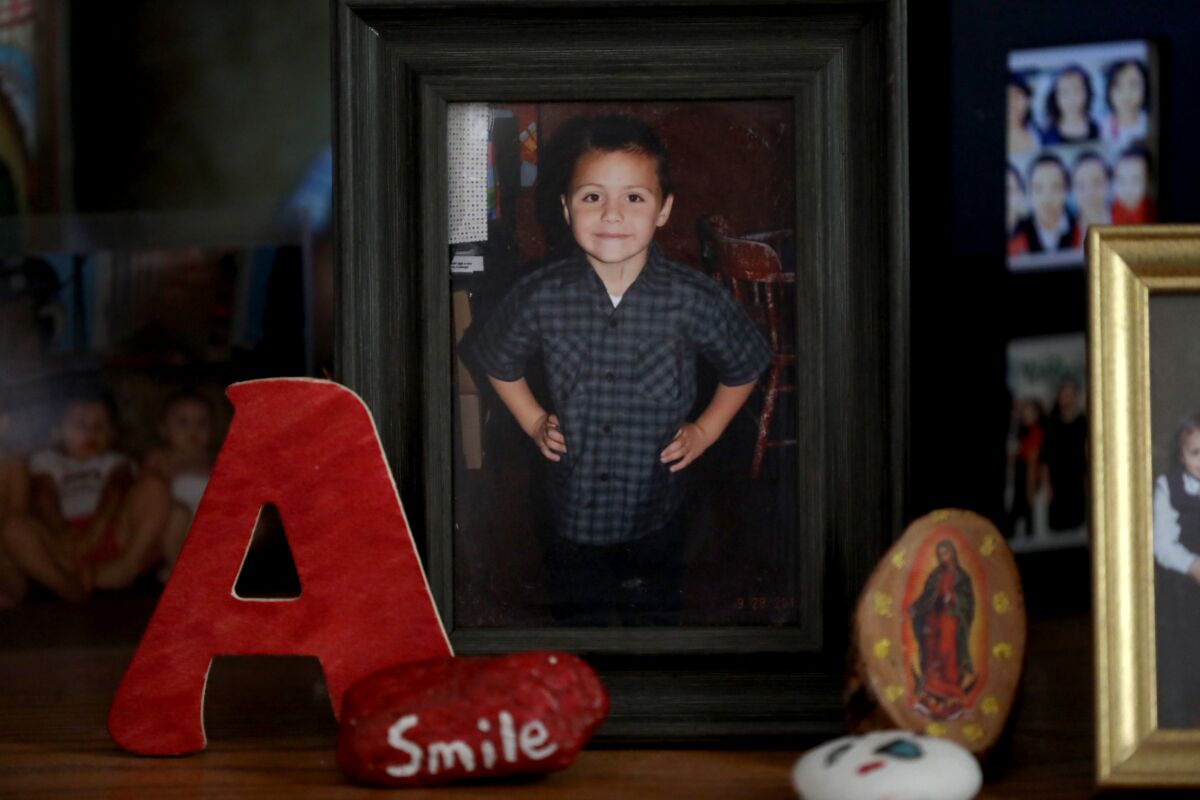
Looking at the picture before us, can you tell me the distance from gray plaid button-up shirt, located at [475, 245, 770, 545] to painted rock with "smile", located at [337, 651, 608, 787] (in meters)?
0.12

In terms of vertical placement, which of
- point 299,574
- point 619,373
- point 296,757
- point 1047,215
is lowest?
point 296,757

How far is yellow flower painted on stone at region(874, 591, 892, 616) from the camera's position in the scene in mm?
721

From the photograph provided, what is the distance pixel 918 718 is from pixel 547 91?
0.40 m

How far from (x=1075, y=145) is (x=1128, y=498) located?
40 centimetres

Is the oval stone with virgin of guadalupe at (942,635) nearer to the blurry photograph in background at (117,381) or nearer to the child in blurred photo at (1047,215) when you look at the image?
the child in blurred photo at (1047,215)

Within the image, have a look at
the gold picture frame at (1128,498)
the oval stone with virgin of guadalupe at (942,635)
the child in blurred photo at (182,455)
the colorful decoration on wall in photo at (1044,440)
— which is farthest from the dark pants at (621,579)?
the child in blurred photo at (182,455)

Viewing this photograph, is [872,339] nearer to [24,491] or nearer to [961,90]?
[961,90]

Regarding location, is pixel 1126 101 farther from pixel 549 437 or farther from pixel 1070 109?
pixel 549 437

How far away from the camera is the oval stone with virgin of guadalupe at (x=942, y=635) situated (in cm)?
72

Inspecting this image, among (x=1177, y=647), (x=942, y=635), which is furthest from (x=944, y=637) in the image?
(x=1177, y=647)

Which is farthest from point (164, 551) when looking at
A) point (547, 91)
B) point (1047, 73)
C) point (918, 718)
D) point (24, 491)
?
point (1047, 73)

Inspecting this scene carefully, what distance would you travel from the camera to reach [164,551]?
114 cm

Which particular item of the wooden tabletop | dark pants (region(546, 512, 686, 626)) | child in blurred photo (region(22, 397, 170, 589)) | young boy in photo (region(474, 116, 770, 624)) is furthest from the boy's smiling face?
child in blurred photo (region(22, 397, 170, 589))

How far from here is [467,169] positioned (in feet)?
2.66
